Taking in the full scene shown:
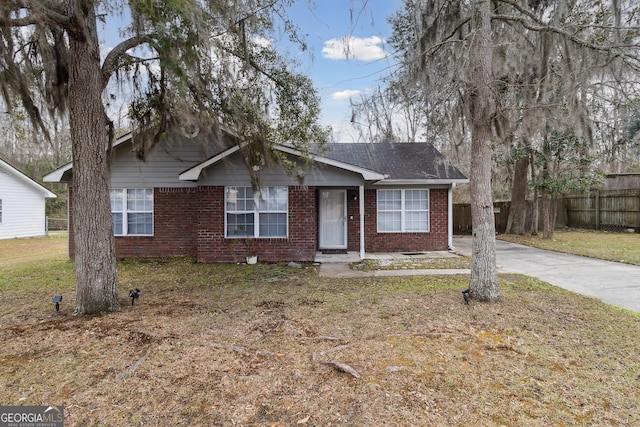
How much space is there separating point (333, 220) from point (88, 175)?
722 cm

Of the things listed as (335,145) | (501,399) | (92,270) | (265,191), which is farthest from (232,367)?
(335,145)

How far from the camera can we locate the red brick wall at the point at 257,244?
9.33m

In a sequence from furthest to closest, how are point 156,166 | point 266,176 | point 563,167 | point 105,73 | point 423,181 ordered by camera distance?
point 563,167 < point 423,181 < point 156,166 < point 266,176 < point 105,73

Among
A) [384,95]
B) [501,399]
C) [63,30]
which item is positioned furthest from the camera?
[384,95]

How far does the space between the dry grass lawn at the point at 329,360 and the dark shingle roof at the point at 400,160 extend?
5.51 meters

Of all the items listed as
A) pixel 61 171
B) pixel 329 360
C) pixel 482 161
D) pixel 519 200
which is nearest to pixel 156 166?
pixel 61 171

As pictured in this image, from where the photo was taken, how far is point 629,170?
19359 mm

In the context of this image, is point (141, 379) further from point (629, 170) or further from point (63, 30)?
point (629, 170)

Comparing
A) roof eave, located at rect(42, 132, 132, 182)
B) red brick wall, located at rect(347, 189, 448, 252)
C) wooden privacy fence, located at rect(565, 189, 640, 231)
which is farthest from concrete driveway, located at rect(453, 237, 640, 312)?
roof eave, located at rect(42, 132, 132, 182)

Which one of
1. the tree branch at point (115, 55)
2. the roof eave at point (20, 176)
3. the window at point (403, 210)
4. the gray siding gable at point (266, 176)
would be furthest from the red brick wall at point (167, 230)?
the roof eave at point (20, 176)

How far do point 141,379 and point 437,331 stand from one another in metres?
3.31

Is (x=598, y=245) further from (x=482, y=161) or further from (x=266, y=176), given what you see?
(x=266, y=176)

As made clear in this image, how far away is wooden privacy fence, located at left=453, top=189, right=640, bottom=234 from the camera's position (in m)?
15.2

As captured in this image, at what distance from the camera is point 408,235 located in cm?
1099
